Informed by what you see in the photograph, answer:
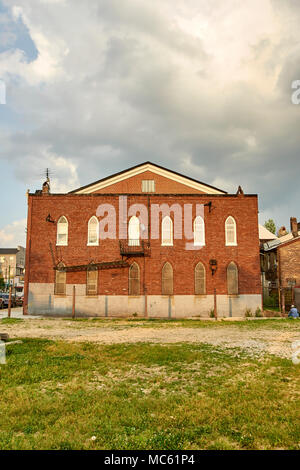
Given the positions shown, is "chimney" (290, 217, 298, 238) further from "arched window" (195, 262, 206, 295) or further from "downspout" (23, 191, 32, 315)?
"downspout" (23, 191, 32, 315)

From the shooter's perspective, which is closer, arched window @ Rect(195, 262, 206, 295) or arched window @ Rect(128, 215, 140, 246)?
arched window @ Rect(195, 262, 206, 295)

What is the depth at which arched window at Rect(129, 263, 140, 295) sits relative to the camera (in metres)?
26.0

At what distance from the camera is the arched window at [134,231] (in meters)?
26.6

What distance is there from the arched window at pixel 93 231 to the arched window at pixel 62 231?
5.80 feet

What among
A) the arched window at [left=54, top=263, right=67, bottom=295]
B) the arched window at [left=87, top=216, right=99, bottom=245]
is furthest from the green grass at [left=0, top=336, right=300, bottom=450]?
the arched window at [left=87, top=216, right=99, bottom=245]

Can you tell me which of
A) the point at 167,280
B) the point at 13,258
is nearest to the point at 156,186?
the point at 167,280

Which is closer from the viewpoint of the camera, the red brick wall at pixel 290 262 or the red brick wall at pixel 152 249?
the red brick wall at pixel 152 249

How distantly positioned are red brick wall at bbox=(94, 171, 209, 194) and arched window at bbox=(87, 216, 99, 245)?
15.2 ft

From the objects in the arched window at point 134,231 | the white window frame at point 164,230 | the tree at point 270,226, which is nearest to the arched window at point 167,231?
the white window frame at point 164,230

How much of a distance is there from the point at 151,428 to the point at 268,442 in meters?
1.59

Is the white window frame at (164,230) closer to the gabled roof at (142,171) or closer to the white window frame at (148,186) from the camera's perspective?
the white window frame at (148,186)

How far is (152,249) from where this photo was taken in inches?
1043

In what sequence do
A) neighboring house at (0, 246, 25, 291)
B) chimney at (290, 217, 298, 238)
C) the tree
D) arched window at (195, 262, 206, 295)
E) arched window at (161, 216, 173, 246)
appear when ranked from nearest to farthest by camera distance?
arched window at (195, 262, 206, 295), arched window at (161, 216, 173, 246), chimney at (290, 217, 298, 238), the tree, neighboring house at (0, 246, 25, 291)
